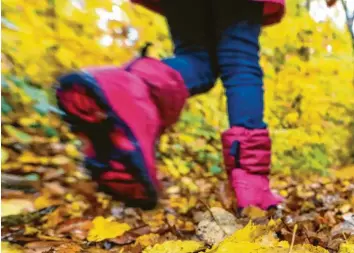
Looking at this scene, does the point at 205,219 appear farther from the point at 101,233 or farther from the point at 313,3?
the point at 313,3

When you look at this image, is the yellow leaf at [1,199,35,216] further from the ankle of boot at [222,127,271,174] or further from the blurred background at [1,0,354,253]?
the ankle of boot at [222,127,271,174]

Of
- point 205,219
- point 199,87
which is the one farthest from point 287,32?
point 205,219

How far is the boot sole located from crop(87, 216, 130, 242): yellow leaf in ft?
0.15

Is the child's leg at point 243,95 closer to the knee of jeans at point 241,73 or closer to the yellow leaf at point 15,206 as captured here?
the knee of jeans at point 241,73

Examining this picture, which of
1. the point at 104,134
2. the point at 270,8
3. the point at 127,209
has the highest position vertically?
the point at 270,8

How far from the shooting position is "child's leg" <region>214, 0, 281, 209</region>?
699 mm

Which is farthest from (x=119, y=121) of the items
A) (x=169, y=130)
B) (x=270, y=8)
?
(x=270, y=8)

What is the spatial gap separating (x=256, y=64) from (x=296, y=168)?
0.16 metres

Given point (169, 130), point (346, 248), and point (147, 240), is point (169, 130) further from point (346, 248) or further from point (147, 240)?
point (346, 248)

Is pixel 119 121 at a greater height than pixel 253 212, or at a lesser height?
greater

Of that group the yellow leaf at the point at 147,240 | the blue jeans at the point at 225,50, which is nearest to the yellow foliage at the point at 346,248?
the yellow leaf at the point at 147,240

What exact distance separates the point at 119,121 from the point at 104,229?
0.41 ft

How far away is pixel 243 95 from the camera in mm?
729

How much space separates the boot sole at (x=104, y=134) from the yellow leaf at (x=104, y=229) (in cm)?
5
